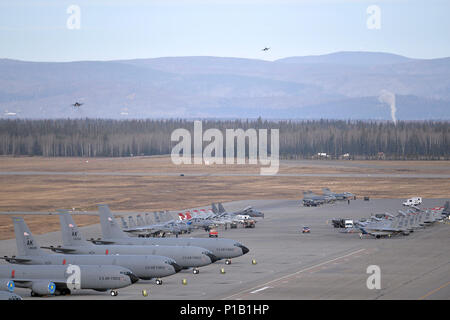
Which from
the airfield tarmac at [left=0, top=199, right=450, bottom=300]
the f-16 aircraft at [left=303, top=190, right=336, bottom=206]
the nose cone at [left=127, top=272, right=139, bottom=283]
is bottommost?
the airfield tarmac at [left=0, top=199, right=450, bottom=300]

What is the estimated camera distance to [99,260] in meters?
76.0

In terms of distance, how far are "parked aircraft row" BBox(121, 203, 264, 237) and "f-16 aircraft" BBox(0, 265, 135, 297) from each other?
40182mm

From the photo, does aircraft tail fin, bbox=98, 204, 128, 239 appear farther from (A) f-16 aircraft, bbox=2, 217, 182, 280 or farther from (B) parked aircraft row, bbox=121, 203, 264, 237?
(B) parked aircraft row, bbox=121, 203, 264, 237

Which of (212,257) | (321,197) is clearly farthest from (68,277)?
(321,197)

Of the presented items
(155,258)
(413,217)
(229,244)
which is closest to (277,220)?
(413,217)

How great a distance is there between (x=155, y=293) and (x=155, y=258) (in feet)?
19.0

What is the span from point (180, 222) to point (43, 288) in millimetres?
48701

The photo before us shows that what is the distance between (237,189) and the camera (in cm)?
18838

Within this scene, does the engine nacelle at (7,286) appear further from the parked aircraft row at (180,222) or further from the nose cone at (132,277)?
the parked aircraft row at (180,222)

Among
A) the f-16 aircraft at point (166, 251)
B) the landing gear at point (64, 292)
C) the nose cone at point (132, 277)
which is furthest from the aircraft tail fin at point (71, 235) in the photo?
the nose cone at point (132, 277)

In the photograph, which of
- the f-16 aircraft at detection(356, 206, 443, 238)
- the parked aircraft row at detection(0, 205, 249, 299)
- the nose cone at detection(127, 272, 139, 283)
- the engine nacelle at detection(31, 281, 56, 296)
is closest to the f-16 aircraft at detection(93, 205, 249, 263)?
the parked aircraft row at detection(0, 205, 249, 299)

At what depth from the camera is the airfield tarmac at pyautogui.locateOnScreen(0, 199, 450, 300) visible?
70.2m

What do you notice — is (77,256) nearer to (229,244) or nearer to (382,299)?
(229,244)

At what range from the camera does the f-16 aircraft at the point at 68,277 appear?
69.9 meters
